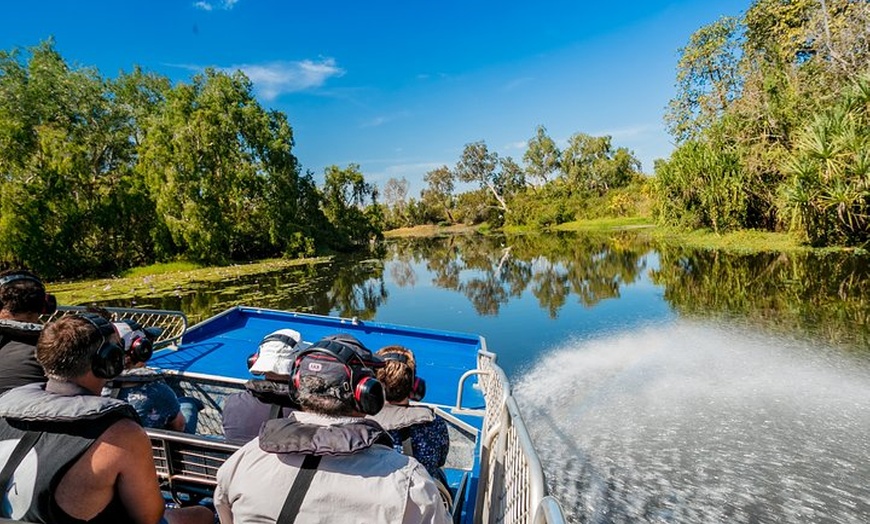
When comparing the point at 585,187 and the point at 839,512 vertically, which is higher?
the point at 585,187

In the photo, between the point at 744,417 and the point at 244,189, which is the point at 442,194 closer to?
the point at 244,189

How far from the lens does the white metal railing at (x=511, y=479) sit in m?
1.41

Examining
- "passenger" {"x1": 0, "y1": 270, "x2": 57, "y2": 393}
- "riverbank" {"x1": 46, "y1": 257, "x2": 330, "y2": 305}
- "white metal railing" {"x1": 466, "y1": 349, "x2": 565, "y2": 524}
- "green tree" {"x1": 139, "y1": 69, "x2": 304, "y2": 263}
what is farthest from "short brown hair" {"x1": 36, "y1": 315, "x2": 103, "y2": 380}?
"green tree" {"x1": 139, "y1": 69, "x2": 304, "y2": 263}

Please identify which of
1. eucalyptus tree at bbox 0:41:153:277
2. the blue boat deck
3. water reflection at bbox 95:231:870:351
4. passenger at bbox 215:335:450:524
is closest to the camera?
passenger at bbox 215:335:450:524

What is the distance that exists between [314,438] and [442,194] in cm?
7407

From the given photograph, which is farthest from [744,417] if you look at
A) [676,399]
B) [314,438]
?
[314,438]

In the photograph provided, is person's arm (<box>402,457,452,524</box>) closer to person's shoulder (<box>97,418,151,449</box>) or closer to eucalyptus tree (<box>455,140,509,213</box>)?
person's shoulder (<box>97,418,151,449</box>)

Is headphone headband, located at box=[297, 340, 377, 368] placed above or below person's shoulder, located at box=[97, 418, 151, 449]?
above

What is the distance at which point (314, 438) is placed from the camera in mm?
1316

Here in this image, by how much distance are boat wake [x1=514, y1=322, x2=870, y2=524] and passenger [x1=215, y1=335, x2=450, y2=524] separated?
8.55 feet

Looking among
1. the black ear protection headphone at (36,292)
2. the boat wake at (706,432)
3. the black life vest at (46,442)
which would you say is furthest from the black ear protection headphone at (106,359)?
the boat wake at (706,432)

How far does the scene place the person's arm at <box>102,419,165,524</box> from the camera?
1569 millimetres

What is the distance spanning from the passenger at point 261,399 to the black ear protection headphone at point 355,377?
653 millimetres

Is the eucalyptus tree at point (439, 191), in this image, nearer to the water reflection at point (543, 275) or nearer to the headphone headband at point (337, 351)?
the water reflection at point (543, 275)
